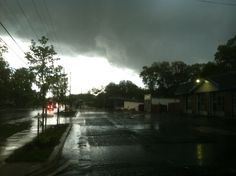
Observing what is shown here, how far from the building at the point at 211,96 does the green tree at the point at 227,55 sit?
22.8 metres

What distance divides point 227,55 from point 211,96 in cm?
3458

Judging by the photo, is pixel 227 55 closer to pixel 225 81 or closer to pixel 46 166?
pixel 225 81

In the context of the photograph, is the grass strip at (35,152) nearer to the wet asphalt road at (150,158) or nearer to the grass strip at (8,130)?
the wet asphalt road at (150,158)

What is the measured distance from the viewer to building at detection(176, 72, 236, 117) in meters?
44.9

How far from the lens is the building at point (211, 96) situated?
44938 millimetres

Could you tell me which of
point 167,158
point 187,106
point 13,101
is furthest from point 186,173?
point 13,101

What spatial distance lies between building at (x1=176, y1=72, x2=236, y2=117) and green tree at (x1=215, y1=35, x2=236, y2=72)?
2279 centimetres

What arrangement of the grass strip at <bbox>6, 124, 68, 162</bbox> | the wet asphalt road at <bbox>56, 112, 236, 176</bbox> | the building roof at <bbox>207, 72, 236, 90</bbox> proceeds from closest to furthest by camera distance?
the wet asphalt road at <bbox>56, 112, 236, 176</bbox>
the grass strip at <bbox>6, 124, 68, 162</bbox>
the building roof at <bbox>207, 72, 236, 90</bbox>

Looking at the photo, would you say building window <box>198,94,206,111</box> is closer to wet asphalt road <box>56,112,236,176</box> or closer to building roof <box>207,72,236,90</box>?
building roof <box>207,72,236,90</box>

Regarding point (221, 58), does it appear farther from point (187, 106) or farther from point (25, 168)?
point (25, 168)

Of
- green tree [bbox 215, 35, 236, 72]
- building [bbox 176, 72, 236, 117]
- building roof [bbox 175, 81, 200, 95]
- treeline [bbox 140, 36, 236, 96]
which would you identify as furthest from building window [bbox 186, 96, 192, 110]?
treeline [bbox 140, 36, 236, 96]

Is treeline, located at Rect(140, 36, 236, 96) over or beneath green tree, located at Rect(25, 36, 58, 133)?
over

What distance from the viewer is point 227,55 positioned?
83.1m

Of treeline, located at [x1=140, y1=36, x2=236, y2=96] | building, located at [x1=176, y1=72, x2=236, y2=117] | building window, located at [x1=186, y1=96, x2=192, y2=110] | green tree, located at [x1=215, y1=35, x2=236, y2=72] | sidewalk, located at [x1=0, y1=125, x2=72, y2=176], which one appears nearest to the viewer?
sidewalk, located at [x1=0, y1=125, x2=72, y2=176]
